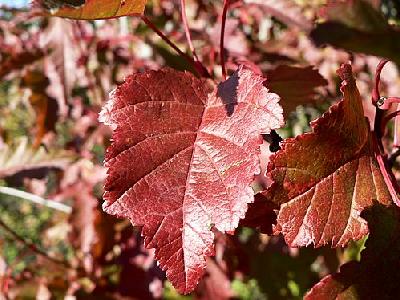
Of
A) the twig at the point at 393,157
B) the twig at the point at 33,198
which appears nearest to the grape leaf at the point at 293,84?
the twig at the point at 393,157

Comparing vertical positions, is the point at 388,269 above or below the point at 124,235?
above

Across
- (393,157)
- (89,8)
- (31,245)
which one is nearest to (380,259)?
(393,157)

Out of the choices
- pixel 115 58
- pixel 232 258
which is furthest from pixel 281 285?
pixel 115 58

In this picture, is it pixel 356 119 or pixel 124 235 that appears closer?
pixel 356 119

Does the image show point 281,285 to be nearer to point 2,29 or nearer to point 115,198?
point 115,198

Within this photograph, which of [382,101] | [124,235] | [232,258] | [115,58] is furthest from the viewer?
[115,58]

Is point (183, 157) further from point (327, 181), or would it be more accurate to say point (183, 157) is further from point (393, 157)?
point (393, 157)
